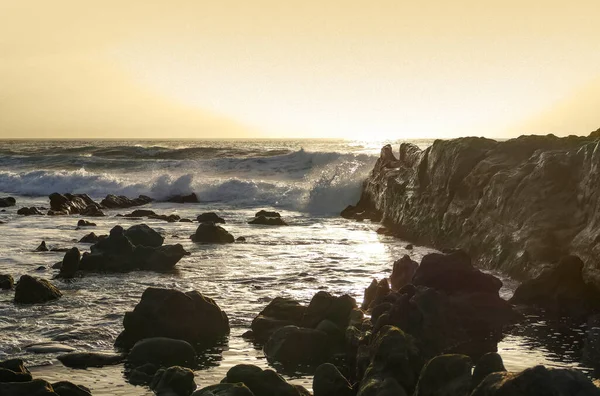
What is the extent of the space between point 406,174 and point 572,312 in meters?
17.0

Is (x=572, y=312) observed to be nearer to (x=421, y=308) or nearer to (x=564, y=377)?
(x=421, y=308)

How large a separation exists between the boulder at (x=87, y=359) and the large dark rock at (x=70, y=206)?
82.1ft

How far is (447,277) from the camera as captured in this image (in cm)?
1380

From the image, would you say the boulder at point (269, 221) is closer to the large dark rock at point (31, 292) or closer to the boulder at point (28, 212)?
the boulder at point (28, 212)

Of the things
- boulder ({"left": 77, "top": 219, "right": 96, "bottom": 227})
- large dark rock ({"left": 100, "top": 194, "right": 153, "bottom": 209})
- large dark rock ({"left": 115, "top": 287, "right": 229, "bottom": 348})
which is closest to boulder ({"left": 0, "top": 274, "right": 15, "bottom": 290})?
large dark rock ({"left": 115, "top": 287, "right": 229, "bottom": 348})

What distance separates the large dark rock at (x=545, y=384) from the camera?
6324 mm

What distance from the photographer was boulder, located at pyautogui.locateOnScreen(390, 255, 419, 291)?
15.2 meters

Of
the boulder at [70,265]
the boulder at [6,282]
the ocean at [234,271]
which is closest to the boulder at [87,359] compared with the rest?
the ocean at [234,271]

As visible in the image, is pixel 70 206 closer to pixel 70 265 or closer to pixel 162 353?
pixel 70 265

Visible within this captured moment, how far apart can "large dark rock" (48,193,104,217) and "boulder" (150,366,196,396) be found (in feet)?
88.3

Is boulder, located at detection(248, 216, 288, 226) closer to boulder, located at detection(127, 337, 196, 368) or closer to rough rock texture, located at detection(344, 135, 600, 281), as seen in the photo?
rough rock texture, located at detection(344, 135, 600, 281)

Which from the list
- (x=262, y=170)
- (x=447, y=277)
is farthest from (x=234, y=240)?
(x=262, y=170)

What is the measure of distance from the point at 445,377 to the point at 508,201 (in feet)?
40.3

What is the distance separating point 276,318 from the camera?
500 inches
